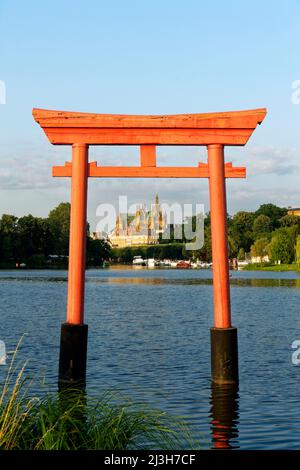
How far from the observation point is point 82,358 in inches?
522

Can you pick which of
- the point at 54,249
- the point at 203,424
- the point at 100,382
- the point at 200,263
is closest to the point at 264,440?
the point at 203,424

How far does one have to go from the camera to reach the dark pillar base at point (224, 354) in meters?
13.0

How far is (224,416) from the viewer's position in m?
11.8

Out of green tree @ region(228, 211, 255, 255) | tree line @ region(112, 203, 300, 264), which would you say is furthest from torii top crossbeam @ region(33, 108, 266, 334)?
green tree @ region(228, 211, 255, 255)

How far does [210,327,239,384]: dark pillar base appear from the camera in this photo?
13.0m

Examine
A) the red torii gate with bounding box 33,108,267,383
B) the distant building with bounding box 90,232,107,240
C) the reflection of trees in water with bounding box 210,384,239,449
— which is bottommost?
the reflection of trees in water with bounding box 210,384,239,449

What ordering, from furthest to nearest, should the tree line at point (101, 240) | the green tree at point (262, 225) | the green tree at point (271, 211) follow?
the green tree at point (271, 211) < the green tree at point (262, 225) < the tree line at point (101, 240)

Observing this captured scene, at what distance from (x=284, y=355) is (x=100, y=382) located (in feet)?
22.1

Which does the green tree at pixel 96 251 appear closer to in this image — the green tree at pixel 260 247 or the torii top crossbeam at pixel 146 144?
the green tree at pixel 260 247

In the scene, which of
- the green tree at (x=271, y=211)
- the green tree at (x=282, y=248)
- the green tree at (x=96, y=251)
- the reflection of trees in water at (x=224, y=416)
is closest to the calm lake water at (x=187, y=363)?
the reflection of trees in water at (x=224, y=416)

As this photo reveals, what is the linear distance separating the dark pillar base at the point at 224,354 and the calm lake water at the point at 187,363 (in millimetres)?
→ 334

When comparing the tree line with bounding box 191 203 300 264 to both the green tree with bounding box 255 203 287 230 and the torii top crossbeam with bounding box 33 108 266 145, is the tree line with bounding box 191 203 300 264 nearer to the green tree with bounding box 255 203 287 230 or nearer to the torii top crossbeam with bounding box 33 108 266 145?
the green tree with bounding box 255 203 287 230

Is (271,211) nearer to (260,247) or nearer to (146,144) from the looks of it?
(260,247)

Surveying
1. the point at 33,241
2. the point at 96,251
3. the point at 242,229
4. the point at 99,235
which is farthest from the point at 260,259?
the point at 99,235
